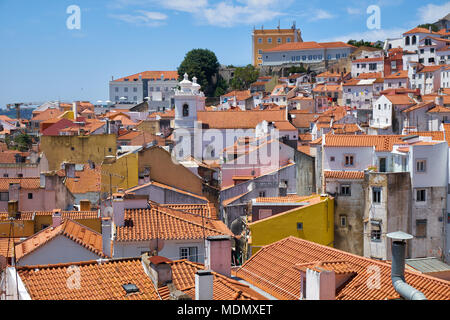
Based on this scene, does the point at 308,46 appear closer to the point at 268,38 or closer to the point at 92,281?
the point at 268,38

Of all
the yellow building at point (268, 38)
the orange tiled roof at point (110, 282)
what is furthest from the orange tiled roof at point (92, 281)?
the yellow building at point (268, 38)

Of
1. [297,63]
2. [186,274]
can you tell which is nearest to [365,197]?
[186,274]

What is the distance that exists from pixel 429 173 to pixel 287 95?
175 ft

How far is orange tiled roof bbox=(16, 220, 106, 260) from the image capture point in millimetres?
13930

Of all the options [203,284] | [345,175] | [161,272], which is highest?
[345,175]

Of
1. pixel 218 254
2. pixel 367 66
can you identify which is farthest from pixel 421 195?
pixel 367 66

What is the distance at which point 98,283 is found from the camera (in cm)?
977

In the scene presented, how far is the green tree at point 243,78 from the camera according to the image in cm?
9331

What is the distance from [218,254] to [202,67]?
8011cm

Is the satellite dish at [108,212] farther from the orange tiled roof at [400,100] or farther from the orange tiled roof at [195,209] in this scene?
the orange tiled roof at [400,100]

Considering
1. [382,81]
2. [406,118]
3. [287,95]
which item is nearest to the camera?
[406,118]

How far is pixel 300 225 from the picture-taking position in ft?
62.4
